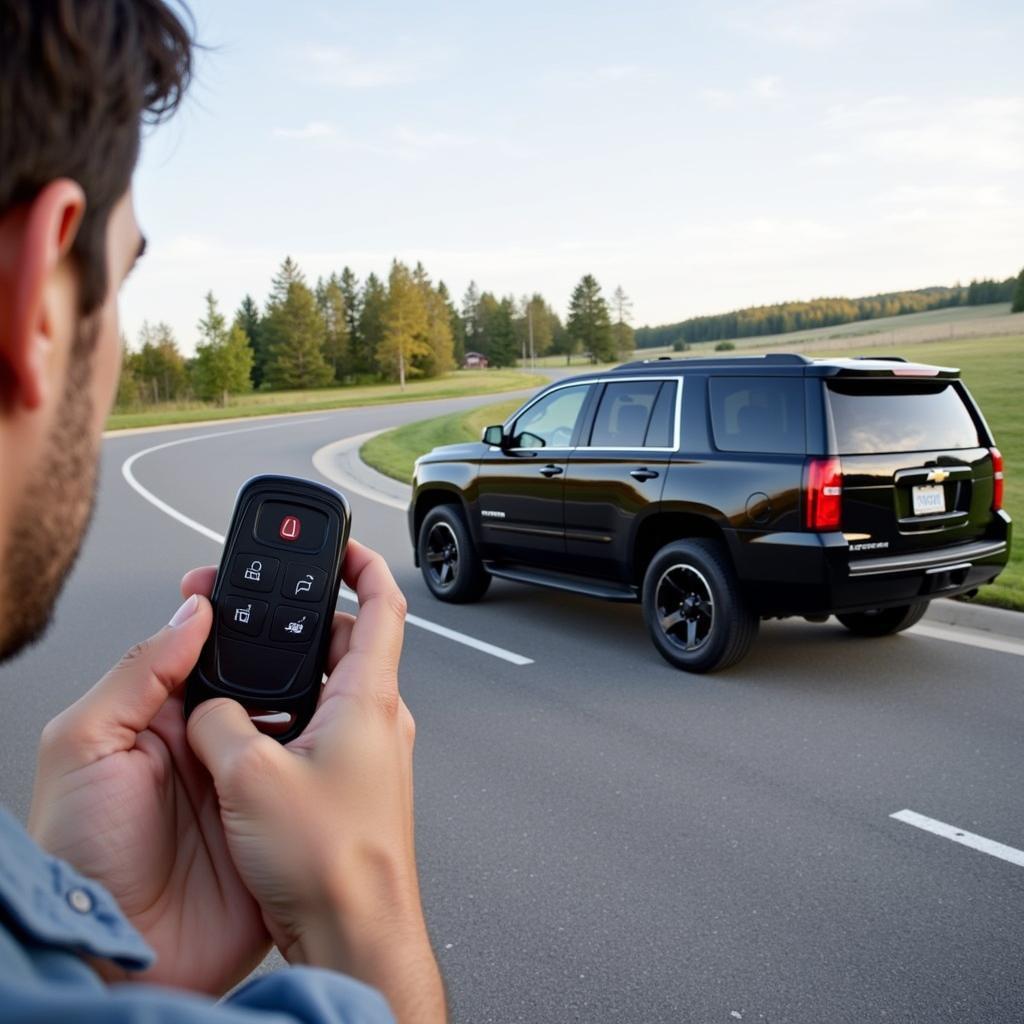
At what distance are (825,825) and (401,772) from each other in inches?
134

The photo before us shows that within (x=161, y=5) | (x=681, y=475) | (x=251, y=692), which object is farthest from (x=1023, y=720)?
(x=161, y=5)

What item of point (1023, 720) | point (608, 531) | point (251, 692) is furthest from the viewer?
point (608, 531)

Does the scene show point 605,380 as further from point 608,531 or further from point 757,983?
point 757,983

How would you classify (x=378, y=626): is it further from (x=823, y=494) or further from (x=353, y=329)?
(x=353, y=329)

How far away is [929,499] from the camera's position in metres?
6.49

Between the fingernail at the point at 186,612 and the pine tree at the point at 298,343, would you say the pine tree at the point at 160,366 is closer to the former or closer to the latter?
the pine tree at the point at 298,343

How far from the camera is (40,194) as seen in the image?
0.78 metres

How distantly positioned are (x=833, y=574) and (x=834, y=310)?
130 meters

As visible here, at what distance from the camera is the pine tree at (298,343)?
98.5 metres

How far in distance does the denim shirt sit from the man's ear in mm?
323

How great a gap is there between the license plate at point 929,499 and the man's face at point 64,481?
6.15 meters

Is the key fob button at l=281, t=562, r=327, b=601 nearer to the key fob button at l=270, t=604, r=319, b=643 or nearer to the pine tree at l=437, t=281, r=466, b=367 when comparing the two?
the key fob button at l=270, t=604, r=319, b=643

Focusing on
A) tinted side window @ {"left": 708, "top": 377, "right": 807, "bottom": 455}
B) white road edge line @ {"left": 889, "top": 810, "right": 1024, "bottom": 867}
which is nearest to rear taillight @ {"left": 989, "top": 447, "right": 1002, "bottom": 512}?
tinted side window @ {"left": 708, "top": 377, "right": 807, "bottom": 455}

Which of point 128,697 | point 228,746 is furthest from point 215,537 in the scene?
point 228,746
